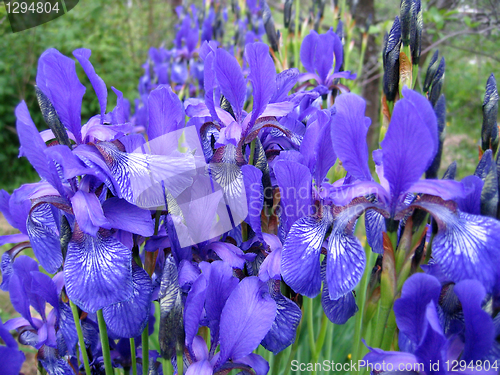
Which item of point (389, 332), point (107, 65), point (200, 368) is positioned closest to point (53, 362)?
point (200, 368)

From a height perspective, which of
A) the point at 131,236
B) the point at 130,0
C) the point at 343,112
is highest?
the point at 130,0

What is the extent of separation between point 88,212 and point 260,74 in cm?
49

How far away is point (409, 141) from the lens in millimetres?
717

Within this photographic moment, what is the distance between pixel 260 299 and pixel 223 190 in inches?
9.7

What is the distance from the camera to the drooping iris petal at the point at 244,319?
2.49ft

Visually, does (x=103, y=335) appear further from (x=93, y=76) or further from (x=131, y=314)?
(x=93, y=76)

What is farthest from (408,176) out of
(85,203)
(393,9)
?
(393,9)

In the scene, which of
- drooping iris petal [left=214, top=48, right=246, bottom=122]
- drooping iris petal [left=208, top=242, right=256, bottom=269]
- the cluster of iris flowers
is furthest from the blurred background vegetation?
drooping iris petal [left=208, top=242, right=256, bottom=269]

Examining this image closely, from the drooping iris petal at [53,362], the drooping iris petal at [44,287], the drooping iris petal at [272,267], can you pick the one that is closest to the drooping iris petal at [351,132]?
the drooping iris petal at [272,267]

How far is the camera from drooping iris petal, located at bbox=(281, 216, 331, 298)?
0.77 m

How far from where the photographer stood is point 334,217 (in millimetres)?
828

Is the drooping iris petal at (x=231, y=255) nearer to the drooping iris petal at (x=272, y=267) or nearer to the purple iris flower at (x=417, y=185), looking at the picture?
the drooping iris petal at (x=272, y=267)

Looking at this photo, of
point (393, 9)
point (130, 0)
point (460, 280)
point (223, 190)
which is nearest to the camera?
point (460, 280)

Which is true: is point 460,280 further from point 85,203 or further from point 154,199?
point 85,203
